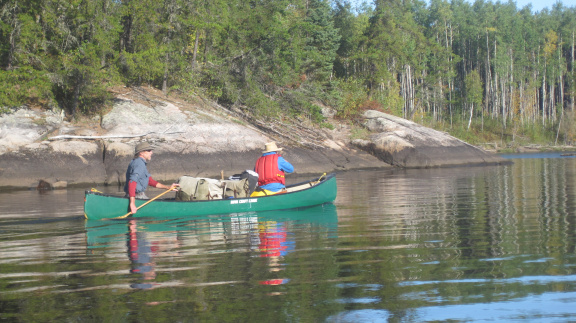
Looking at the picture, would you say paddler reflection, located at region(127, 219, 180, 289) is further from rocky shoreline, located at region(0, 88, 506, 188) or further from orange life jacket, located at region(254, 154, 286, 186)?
rocky shoreline, located at region(0, 88, 506, 188)

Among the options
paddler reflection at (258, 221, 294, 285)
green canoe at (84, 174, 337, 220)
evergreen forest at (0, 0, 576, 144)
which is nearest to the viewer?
paddler reflection at (258, 221, 294, 285)

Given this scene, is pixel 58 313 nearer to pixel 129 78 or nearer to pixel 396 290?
pixel 396 290

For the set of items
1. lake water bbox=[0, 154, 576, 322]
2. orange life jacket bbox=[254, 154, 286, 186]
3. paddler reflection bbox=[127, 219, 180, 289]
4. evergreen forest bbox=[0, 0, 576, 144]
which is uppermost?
evergreen forest bbox=[0, 0, 576, 144]

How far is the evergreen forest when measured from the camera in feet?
72.9

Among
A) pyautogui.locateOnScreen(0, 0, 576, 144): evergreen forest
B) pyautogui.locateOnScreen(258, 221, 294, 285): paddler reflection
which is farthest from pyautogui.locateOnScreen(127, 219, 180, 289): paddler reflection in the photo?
pyautogui.locateOnScreen(0, 0, 576, 144): evergreen forest

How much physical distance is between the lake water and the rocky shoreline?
10.2 metres

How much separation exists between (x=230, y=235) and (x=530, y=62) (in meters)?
60.2

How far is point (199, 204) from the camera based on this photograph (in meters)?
10.8

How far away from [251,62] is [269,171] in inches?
753

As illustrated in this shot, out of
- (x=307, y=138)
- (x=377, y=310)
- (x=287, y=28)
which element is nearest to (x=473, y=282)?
(x=377, y=310)

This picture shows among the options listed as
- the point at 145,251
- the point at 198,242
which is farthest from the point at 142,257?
the point at 198,242

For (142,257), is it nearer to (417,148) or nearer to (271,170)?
(271,170)

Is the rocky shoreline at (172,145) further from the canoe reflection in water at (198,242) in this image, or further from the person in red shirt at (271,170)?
the canoe reflection in water at (198,242)

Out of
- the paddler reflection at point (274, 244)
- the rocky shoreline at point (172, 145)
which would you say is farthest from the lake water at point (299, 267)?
the rocky shoreline at point (172, 145)
